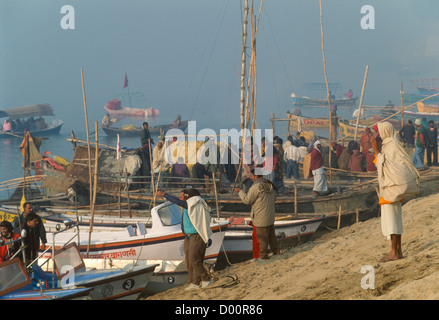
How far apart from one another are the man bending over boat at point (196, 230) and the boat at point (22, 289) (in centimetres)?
147

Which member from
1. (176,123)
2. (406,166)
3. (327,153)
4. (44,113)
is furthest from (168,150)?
(44,113)

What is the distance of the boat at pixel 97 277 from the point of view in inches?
339

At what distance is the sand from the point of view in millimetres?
6926

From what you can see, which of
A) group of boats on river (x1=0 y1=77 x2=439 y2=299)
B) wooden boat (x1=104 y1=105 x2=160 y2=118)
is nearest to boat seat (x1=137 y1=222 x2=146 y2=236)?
group of boats on river (x1=0 y1=77 x2=439 y2=299)

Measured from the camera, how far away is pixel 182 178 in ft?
46.0

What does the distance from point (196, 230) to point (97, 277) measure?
1.66m

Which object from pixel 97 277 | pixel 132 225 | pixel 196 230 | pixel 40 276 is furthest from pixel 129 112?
pixel 196 230

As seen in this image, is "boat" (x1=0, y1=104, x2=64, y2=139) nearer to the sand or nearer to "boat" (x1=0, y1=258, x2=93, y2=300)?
the sand

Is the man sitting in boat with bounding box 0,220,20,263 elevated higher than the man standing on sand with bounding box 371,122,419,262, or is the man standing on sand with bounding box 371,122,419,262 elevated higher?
the man standing on sand with bounding box 371,122,419,262

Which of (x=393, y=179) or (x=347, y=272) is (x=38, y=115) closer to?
(x=347, y=272)

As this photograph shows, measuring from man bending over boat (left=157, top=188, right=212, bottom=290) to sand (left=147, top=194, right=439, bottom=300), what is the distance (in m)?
0.25

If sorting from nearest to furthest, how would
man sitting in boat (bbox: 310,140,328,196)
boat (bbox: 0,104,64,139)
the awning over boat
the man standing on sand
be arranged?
the man standing on sand → man sitting in boat (bbox: 310,140,328,196) → the awning over boat → boat (bbox: 0,104,64,139)

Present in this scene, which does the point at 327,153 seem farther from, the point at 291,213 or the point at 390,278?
the point at 390,278
